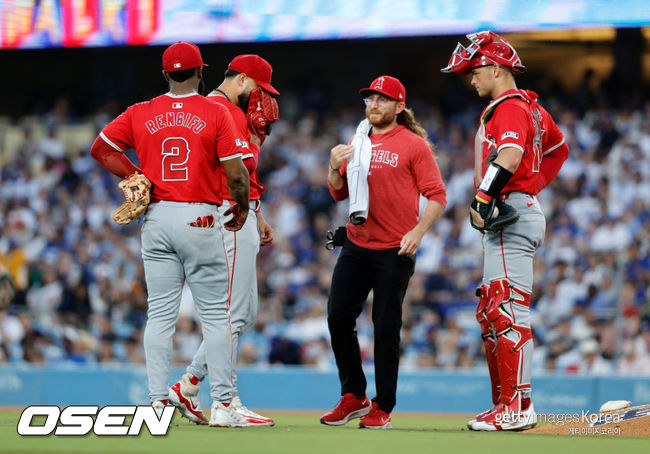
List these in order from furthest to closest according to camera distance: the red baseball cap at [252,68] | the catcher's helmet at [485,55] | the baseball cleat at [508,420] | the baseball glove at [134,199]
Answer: the red baseball cap at [252,68] → the catcher's helmet at [485,55] → the baseball cleat at [508,420] → the baseball glove at [134,199]

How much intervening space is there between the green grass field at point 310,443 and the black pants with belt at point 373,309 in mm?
644

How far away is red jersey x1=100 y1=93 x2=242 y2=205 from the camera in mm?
5363

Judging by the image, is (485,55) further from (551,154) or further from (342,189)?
(342,189)

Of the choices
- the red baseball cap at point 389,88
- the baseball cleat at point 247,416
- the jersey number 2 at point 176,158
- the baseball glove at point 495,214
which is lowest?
the baseball cleat at point 247,416

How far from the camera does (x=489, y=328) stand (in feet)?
18.7

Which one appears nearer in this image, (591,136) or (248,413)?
(248,413)

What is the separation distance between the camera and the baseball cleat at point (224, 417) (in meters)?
5.38

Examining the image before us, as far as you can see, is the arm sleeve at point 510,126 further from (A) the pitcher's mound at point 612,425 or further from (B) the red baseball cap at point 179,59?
(B) the red baseball cap at point 179,59

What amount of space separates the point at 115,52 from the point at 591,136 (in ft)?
28.7

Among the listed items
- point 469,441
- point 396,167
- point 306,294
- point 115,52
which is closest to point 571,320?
point 306,294

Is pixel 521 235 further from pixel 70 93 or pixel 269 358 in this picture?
pixel 70 93

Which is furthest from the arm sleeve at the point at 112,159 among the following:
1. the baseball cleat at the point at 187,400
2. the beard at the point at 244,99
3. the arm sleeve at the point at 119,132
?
the baseball cleat at the point at 187,400

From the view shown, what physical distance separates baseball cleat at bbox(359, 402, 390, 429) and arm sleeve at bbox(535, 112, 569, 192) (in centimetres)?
A: 170

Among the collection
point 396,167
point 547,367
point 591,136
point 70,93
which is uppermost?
point 70,93
